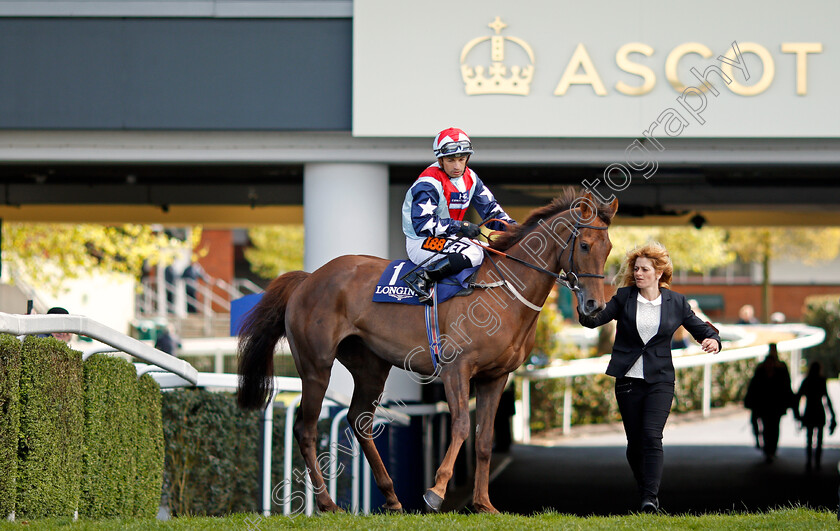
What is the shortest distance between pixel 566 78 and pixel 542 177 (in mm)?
3861

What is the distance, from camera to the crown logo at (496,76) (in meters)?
9.48

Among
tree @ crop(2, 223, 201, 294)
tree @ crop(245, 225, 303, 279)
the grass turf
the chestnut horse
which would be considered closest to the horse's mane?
the chestnut horse

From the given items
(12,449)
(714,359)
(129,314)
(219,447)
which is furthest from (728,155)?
(129,314)

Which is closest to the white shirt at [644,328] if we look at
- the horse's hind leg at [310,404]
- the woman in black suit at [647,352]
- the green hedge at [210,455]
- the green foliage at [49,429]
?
the woman in black suit at [647,352]

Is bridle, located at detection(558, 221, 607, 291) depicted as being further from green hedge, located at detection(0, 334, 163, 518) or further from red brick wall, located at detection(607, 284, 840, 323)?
red brick wall, located at detection(607, 284, 840, 323)

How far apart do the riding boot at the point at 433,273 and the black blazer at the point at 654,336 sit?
89cm

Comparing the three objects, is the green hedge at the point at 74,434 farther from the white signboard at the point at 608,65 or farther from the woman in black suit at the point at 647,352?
the white signboard at the point at 608,65

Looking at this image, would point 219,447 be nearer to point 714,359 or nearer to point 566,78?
point 566,78

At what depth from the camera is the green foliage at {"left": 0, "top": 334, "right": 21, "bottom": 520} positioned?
4836 millimetres

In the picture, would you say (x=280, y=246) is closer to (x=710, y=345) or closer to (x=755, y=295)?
(x=755, y=295)

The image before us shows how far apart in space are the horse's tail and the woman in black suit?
2.16 meters

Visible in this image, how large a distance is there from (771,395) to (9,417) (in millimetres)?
12476

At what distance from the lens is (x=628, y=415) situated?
249 inches

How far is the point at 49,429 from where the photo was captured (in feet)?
17.1
